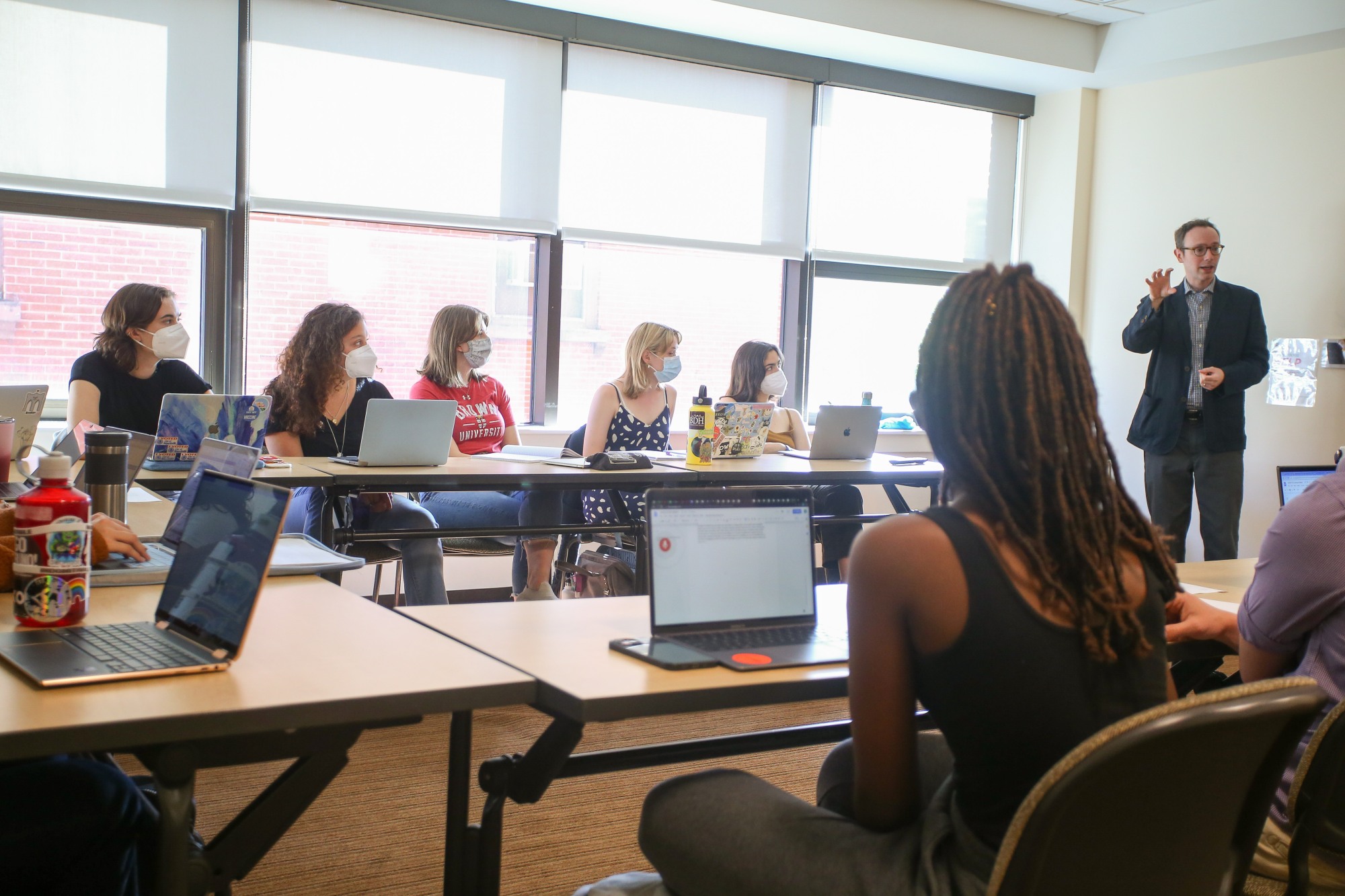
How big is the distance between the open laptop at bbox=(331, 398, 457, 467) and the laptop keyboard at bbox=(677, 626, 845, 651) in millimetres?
1940

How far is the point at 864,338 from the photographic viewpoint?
19.9 ft

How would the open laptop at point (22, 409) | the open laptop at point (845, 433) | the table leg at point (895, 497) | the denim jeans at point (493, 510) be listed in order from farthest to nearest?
the table leg at point (895, 497) < the open laptop at point (845, 433) < the denim jeans at point (493, 510) < the open laptop at point (22, 409)

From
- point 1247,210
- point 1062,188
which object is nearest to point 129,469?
point 1247,210

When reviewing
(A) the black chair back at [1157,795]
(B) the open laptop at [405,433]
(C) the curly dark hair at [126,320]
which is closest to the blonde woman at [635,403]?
(B) the open laptop at [405,433]

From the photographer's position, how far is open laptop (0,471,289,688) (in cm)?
121

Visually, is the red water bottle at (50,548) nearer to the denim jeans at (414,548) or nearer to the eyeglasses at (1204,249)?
the denim jeans at (414,548)

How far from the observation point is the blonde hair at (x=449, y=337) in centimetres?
404

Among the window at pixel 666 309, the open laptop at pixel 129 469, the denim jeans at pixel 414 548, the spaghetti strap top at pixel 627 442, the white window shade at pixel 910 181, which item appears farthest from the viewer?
the white window shade at pixel 910 181

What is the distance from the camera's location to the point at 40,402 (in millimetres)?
2795

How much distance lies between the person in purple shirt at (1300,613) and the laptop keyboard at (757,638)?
1.92ft

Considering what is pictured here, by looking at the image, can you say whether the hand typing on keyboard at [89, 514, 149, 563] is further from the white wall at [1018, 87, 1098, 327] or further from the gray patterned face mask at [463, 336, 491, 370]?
the white wall at [1018, 87, 1098, 327]

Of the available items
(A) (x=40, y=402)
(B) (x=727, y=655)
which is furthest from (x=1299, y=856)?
(A) (x=40, y=402)

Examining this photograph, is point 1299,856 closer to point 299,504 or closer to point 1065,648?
point 1065,648

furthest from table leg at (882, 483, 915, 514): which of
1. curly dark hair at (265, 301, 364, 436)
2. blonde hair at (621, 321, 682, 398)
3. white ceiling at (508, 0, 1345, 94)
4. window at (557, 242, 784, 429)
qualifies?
white ceiling at (508, 0, 1345, 94)
